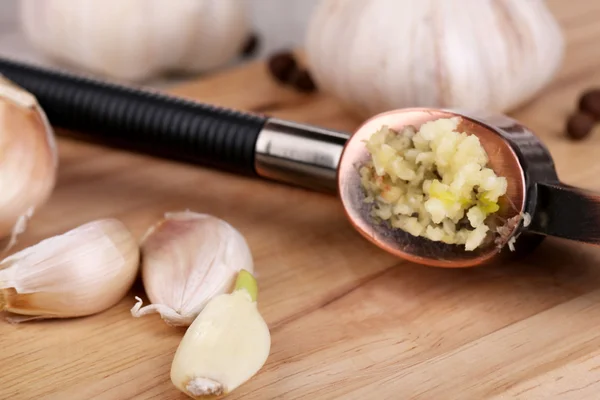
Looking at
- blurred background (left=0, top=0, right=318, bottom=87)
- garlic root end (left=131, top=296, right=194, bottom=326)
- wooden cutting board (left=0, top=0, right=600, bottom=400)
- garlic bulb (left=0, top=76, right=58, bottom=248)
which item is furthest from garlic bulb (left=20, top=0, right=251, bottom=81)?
garlic root end (left=131, top=296, right=194, bottom=326)

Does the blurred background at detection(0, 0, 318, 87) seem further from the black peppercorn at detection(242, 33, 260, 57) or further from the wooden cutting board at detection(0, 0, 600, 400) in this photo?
the wooden cutting board at detection(0, 0, 600, 400)

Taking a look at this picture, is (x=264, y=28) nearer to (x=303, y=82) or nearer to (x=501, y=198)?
(x=303, y=82)

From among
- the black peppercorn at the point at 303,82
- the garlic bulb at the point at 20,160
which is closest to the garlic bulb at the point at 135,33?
the black peppercorn at the point at 303,82

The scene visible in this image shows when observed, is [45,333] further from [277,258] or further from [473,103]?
[473,103]

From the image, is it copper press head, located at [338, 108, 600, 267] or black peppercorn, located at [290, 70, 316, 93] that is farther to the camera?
black peppercorn, located at [290, 70, 316, 93]

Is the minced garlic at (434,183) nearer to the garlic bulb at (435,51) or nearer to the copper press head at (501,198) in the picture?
the copper press head at (501,198)
